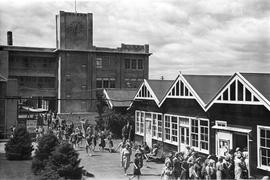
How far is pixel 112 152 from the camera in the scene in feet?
89.9

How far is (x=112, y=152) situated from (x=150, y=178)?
364 inches

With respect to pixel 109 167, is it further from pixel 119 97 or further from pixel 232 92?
pixel 119 97

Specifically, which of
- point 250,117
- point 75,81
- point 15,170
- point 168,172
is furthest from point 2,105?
point 250,117

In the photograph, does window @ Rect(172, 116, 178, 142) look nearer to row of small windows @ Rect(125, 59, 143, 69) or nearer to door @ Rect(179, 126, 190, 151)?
door @ Rect(179, 126, 190, 151)

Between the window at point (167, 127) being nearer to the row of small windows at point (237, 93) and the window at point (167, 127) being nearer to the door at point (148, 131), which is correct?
the door at point (148, 131)

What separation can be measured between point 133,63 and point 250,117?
40659 mm

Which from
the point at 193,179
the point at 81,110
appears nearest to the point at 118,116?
the point at 81,110

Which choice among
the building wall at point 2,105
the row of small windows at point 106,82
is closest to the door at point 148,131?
the building wall at point 2,105

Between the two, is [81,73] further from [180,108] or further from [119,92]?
[180,108]

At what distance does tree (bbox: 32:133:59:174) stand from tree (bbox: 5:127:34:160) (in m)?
5.25

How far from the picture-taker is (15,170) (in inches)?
800

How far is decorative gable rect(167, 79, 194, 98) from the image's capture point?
2348 cm

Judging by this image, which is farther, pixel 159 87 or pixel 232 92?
pixel 159 87

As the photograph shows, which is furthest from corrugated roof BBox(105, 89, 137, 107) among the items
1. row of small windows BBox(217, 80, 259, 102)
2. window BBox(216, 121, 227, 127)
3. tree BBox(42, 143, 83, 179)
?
tree BBox(42, 143, 83, 179)
